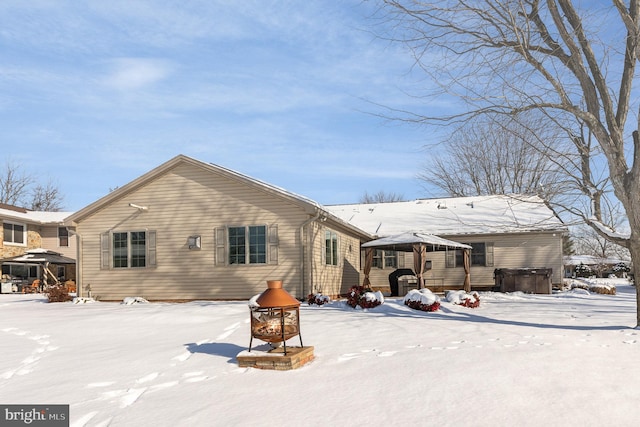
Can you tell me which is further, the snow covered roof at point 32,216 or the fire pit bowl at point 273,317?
the snow covered roof at point 32,216

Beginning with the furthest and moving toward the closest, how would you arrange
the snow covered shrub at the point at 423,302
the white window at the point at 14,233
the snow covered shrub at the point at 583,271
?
the snow covered shrub at the point at 583,271 < the white window at the point at 14,233 < the snow covered shrub at the point at 423,302

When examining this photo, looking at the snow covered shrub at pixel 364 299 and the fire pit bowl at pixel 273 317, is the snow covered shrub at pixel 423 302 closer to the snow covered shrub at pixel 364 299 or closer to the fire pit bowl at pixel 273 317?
the snow covered shrub at pixel 364 299

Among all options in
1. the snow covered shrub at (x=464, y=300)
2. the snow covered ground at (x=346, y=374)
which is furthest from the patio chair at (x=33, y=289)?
the snow covered shrub at (x=464, y=300)

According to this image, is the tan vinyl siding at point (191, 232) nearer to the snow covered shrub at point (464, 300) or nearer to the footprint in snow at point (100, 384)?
the snow covered shrub at point (464, 300)

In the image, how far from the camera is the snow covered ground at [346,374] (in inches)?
197

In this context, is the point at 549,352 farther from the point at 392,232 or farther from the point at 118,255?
the point at 392,232

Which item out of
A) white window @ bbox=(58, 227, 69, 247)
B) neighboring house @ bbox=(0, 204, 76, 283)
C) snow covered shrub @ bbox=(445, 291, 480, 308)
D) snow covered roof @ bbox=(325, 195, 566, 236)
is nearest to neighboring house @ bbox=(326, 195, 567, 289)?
snow covered roof @ bbox=(325, 195, 566, 236)

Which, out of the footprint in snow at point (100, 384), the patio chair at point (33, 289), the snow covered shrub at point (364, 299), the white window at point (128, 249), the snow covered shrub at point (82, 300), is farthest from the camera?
the patio chair at point (33, 289)

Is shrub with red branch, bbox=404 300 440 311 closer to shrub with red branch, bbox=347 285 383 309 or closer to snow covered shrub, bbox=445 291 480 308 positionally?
shrub with red branch, bbox=347 285 383 309

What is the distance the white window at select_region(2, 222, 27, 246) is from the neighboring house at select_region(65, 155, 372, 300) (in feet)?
46.0

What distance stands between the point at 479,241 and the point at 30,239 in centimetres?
2538

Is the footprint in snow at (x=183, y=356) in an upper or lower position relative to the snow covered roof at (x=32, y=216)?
lower

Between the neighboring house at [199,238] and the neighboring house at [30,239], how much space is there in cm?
1191

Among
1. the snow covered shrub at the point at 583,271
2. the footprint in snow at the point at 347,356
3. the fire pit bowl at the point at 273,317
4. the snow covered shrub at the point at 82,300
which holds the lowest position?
the snow covered shrub at the point at 583,271
